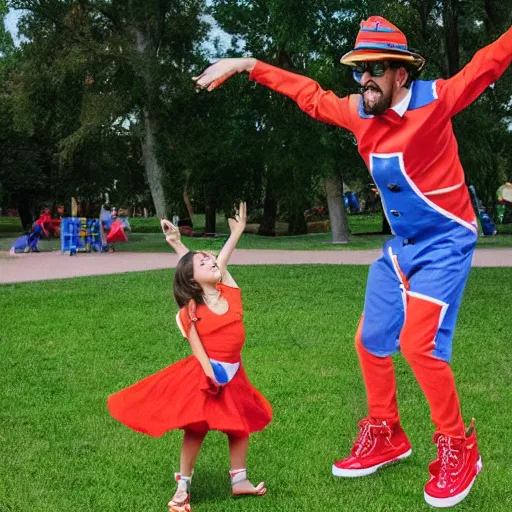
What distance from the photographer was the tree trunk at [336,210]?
2588 cm

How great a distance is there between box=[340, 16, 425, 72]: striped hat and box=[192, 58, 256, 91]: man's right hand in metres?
0.56

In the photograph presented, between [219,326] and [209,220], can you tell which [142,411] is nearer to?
[219,326]

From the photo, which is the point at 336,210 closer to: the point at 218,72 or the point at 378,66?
the point at 218,72

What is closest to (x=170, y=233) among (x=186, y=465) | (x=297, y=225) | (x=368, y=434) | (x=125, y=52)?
(x=186, y=465)

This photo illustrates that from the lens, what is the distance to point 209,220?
3438 centimetres

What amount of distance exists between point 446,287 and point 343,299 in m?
7.66

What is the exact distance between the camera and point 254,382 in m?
7.27

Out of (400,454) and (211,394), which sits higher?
(211,394)

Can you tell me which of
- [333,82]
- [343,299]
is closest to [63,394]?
[343,299]

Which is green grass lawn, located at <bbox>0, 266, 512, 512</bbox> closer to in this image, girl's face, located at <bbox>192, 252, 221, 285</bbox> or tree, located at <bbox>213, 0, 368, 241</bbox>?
girl's face, located at <bbox>192, 252, 221, 285</bbox>

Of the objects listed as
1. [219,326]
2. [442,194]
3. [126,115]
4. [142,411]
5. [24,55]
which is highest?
[24,55]

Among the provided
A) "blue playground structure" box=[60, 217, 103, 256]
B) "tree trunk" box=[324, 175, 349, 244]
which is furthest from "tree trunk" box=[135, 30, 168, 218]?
"tree trunk" box=[324, 175, 349, 244]

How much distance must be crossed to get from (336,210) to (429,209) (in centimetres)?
2168

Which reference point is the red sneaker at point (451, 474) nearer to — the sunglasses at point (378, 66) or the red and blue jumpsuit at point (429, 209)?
Result: the red and blue jumpsuit at point (429, 209)
